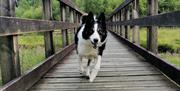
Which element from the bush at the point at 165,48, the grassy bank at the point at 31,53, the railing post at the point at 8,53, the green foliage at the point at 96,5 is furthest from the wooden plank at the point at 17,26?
the green foliage at the point at 96,5

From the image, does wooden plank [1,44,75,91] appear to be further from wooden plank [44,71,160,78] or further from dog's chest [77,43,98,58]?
dog's chest [77,43,98,58]

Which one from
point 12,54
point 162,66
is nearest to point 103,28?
point 162,66

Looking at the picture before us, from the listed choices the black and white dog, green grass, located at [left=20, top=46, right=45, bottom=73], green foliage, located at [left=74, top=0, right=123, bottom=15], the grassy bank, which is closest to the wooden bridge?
the black and white dog

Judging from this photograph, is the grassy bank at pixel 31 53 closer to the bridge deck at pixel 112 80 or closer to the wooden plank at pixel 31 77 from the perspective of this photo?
the wooden plank at pixel 31 77

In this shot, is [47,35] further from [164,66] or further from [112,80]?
[164,66]

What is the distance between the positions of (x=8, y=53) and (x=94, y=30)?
126 cm

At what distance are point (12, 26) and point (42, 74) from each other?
1513mm

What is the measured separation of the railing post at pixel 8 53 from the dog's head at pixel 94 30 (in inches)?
A: 42.4

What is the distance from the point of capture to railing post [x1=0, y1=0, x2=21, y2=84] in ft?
9.62

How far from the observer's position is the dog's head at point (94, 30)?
3.87 m

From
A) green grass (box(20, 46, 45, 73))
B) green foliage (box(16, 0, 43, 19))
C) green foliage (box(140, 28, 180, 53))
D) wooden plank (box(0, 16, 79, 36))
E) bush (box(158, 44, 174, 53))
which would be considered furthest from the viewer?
green foliage (box(140, 28, 180, 53))

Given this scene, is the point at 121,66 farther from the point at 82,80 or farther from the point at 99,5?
the point at 99,5

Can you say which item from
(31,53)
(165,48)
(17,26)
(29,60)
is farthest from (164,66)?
(165,48)

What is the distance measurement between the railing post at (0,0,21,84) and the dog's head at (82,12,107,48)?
1.08 m
